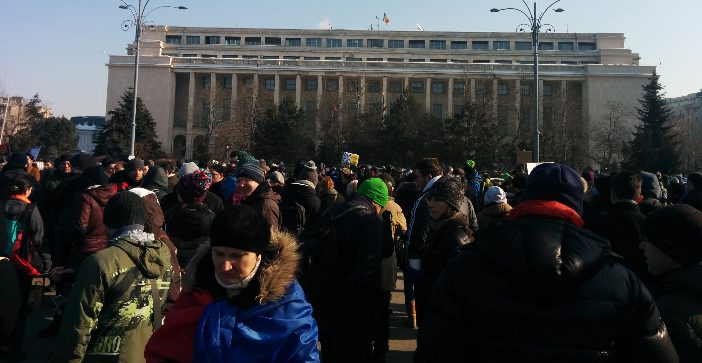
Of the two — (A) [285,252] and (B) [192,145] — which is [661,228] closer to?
(A) [285,252]

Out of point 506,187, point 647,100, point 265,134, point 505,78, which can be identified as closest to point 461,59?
point 505,78

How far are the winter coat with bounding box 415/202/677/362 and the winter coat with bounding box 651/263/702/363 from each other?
0.73 m

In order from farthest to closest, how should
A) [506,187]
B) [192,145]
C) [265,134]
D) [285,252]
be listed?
[192,145] → [265,134] → [506,187] → [285,252]

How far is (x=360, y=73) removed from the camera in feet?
238

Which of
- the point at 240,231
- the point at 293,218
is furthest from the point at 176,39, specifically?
the point at 240,231

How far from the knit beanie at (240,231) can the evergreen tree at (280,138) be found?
4358 centimetres

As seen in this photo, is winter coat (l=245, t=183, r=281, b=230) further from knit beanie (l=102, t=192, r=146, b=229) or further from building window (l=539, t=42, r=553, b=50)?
building window (l=539, t=42, r=553, b=50)

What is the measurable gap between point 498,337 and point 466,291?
0.61 ft

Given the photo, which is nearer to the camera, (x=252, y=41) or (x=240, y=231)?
(x=240, y=231)

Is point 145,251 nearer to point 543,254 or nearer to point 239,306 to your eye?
point 239,306

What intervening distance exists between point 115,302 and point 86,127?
103 m

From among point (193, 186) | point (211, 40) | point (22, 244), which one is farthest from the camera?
point (211, 40)

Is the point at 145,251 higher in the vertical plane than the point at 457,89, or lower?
lower

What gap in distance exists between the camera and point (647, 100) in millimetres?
48156
